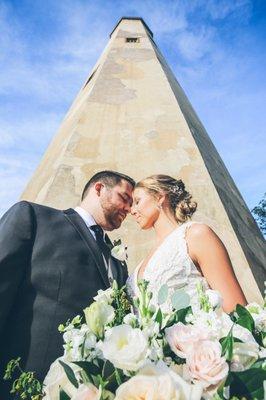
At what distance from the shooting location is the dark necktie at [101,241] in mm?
1956

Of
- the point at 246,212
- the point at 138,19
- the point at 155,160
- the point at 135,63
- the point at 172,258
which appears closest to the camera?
the point at 172,258

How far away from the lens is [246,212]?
4434 millimetres

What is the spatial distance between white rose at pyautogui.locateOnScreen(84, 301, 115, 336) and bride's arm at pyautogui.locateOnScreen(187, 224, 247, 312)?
0.93 m

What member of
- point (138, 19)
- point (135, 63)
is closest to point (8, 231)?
point (135, 63)

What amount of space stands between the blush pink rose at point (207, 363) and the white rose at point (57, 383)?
0.23 meters

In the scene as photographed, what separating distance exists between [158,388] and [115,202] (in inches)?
61.0

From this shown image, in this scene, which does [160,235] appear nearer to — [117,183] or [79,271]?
[117,183]

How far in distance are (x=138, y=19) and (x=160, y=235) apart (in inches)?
194

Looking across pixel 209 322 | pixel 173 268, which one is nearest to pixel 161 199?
pixel 173 268

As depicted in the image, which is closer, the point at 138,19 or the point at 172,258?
the point at 172,258

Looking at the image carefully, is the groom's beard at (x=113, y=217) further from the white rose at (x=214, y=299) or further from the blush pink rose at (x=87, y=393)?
the blush pink rose at (x=87, y=393)

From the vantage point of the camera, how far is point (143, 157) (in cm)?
384

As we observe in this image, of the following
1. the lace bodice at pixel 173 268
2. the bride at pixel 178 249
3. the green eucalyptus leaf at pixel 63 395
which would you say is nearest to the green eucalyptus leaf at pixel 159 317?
the green eucalyptus leaf at pixel 63 395

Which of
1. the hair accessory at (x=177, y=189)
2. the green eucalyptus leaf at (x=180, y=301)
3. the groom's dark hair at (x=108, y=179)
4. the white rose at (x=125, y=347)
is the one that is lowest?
the white rose at (x=125, y=347)
